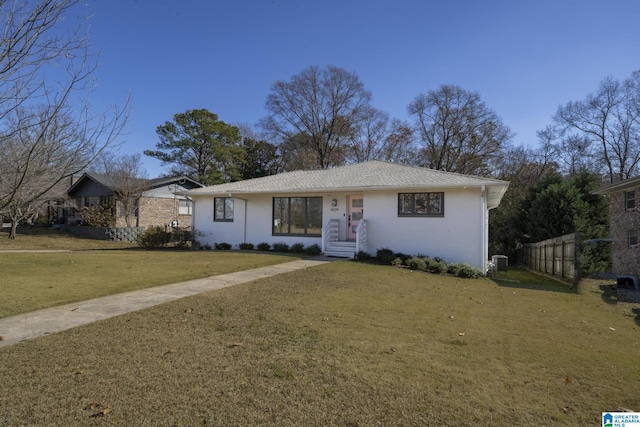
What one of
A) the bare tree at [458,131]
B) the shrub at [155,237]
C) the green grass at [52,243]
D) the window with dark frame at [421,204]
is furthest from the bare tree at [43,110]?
the bare tree at [458,131]

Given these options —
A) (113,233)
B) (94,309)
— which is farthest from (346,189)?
(113,233)

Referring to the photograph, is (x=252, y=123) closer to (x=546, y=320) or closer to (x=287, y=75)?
(x=287, y=75)

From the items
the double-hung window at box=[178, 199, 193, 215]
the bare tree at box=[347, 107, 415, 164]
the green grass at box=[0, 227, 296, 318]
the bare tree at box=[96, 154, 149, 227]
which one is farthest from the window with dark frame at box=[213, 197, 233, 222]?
the bare tree at box=[347, 107, 415, 164]

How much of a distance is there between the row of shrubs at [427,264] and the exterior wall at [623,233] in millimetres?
5863

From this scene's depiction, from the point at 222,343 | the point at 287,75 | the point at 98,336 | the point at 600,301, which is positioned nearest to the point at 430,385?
the point at 222,343

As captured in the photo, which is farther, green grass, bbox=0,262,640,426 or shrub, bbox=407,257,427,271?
shrub, bbox=407,257,427,271

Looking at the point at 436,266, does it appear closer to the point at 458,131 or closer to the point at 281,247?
the point at 281,247

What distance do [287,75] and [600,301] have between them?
108ft

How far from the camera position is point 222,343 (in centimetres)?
416

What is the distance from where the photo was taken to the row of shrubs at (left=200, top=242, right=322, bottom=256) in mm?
14919

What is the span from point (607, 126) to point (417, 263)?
28.4 metres

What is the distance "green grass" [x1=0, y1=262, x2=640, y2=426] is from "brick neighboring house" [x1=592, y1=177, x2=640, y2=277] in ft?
27.8

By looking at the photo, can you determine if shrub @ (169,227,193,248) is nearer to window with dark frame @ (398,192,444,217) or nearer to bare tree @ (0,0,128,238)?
window with dark frame @ (398,192,444,217)

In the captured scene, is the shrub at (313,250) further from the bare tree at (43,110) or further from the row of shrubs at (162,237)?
the bare tree at (43,110)
